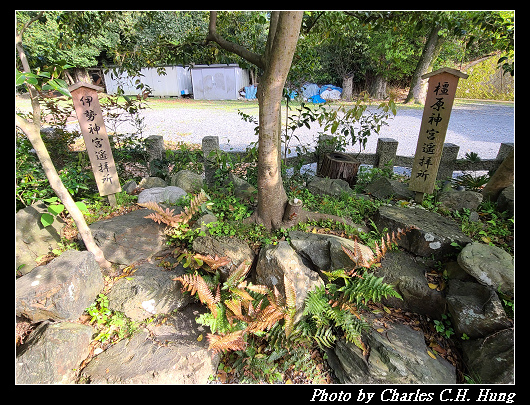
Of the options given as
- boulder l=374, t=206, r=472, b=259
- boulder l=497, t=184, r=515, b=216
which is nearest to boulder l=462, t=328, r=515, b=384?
boulder l=374, t=206, r=472, b=259

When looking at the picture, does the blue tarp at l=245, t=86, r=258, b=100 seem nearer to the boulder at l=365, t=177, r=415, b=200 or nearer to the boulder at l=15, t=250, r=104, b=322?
the boulder at l=365, t=177, r=415, b=200

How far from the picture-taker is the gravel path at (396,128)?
9359 mm

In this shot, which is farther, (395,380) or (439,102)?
(439,102)

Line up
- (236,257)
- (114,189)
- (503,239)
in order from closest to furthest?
(236,257), (503,239), (114,189)

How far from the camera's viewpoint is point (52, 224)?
140 inches

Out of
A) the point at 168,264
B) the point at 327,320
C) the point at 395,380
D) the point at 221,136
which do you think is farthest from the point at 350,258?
the point at 221,136

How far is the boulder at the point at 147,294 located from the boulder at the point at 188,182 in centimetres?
161

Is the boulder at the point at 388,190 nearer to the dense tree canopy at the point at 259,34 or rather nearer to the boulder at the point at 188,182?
the dense tree canopy at the point at 259,34

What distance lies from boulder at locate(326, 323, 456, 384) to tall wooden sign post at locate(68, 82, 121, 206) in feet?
12.1

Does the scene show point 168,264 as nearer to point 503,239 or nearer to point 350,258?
point 350,258

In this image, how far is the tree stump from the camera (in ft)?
17.0

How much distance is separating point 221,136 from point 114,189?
6482mm

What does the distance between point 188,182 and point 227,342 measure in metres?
2.86

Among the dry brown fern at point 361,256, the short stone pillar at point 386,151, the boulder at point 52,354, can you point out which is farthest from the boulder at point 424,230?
the boulder at point 52,354
